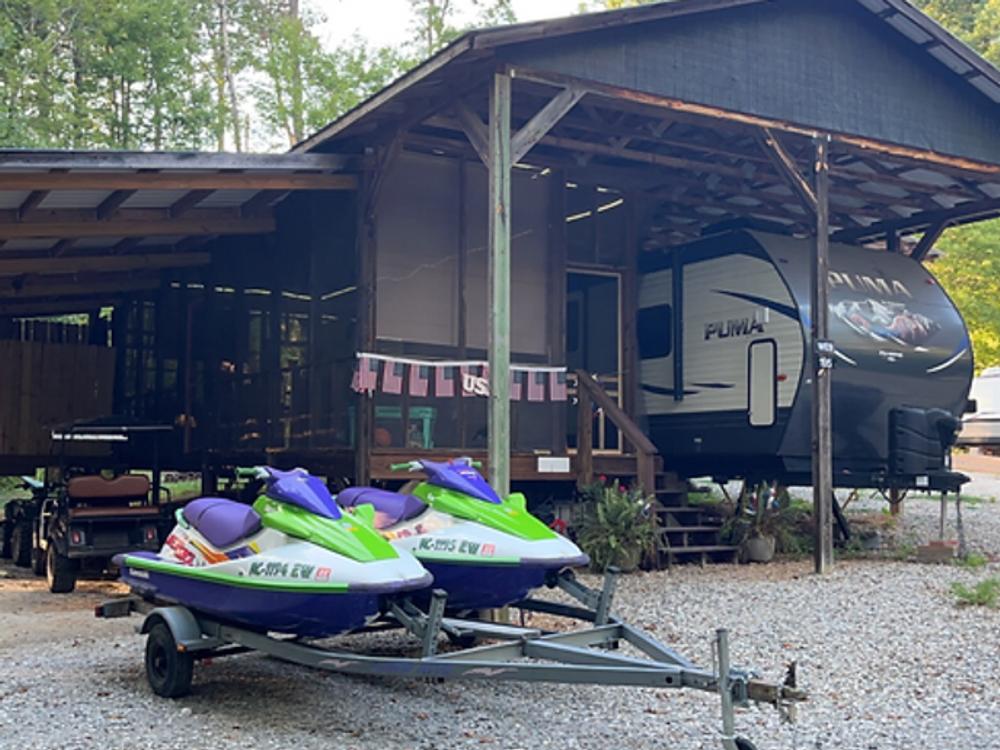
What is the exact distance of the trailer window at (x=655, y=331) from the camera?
14.0 meters

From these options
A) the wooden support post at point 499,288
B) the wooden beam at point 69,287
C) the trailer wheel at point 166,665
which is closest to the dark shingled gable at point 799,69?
the wooden support post at point 499,288

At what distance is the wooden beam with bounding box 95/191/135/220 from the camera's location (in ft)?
34.8

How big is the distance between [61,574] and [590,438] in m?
5.58

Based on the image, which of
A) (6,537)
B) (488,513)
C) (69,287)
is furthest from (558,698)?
(69,287)

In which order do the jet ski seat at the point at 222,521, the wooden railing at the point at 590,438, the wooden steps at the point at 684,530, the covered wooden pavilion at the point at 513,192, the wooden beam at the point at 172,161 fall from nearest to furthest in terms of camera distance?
1. the jet ski seat at the point at 222,521
2. the wooden beam at the point at 172,161
3. the covered wooden pavilion at the point at 513,192
4. the wooden steps at the point at 684,530
5. the wooden railing at the point at 590,438

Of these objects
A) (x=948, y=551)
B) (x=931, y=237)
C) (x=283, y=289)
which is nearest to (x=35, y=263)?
(x=283, y=289)

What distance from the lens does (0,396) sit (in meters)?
16.6

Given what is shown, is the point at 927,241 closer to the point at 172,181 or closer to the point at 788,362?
the point at 788,362

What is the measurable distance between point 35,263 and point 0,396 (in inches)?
188

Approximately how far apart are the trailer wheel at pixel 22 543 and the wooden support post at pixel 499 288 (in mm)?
7323

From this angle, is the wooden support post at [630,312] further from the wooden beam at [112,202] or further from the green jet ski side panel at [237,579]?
the green jet ski side panel at [237,579]

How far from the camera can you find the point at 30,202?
34.0ft

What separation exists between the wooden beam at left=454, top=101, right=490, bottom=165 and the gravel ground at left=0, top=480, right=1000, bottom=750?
4.05 m

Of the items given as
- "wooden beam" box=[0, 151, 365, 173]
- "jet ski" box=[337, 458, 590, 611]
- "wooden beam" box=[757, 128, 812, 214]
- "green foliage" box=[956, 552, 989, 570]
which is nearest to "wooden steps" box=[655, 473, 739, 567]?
"green foliage" box=[956, 552, 989, 570]
